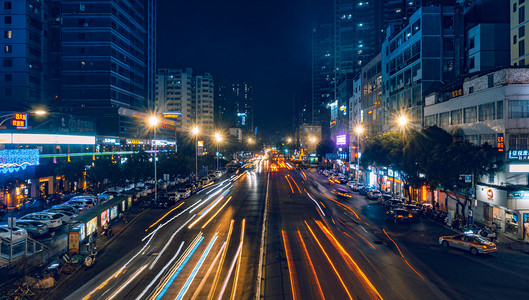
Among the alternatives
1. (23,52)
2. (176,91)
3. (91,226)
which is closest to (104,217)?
(91,226)

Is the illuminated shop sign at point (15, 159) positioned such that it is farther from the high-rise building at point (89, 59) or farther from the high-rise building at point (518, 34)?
the high-rise building at point (518, 34)

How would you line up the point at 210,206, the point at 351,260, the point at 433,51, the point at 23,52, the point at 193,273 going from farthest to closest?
the point at 23,52 → the point at 433,51 → the point at 210,206 → the point at 351,260 → the point at 193,273

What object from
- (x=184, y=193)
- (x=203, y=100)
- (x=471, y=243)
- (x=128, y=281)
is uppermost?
(x=203, y=100)

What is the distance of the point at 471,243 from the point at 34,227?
34.0m

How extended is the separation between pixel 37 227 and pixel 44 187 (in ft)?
83.2

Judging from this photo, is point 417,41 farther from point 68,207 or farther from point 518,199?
point 68,207

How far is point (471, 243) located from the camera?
2270 centimetres

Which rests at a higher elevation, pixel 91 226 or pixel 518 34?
pixel 518 34

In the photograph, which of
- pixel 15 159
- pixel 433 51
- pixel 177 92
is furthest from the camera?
pixel 177 92

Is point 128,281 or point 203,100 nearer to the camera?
point 128,281

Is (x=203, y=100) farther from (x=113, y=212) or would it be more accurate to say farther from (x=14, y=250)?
(x=14, y=250)

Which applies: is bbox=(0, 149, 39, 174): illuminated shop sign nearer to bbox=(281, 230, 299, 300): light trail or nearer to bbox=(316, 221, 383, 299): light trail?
bbox=(281, 230, 299, 300): light trail

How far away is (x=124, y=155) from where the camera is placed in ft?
233

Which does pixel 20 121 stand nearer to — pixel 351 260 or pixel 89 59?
pixel 89 59
